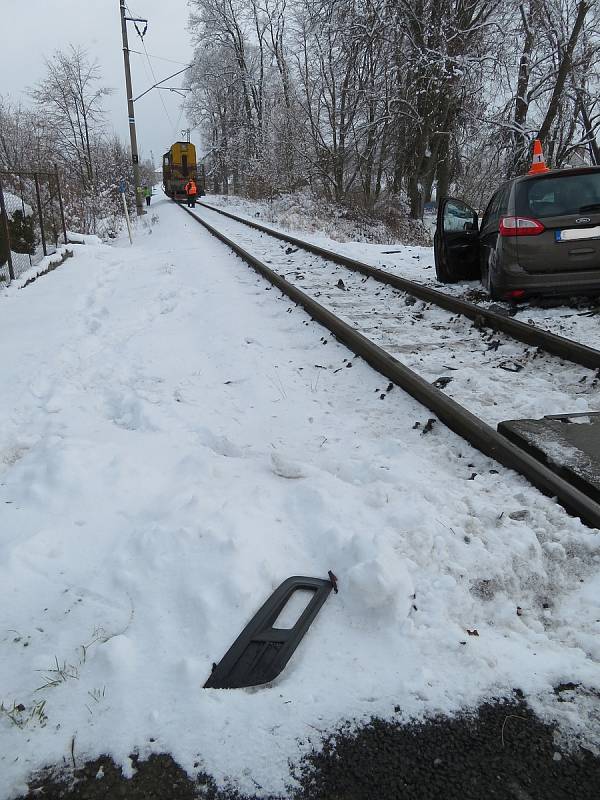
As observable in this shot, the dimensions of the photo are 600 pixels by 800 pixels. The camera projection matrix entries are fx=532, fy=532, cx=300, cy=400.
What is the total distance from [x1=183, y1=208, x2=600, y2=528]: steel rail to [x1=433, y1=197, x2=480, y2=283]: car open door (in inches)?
130

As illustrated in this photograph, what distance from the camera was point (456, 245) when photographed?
8133 millimetres

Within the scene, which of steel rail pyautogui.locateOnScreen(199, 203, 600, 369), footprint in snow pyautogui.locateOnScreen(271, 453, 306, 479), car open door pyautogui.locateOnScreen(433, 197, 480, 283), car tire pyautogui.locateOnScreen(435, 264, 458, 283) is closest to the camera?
footprint in snow pyautogui.locateOnScreen(271, 453, 306, 479)

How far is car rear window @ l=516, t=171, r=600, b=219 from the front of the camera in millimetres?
5906

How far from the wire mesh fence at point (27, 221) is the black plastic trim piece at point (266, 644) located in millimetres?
8789

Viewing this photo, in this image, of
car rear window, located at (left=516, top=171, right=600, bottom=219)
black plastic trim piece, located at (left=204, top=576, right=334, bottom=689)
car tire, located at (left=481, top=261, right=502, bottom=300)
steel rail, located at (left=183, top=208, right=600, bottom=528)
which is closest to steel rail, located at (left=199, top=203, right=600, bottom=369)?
car tire, located at (left=481, top=261, right=502, bottom=300)

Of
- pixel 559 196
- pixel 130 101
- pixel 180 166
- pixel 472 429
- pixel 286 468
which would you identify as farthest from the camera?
pixel 180 166

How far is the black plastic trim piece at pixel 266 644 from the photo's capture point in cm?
171

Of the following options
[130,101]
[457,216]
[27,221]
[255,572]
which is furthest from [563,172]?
[130,101]

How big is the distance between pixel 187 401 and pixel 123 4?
25876 mm

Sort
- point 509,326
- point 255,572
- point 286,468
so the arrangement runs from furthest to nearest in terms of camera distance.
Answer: point 509,326
point 286,468
point 255,572

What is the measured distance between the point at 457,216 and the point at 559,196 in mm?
2183

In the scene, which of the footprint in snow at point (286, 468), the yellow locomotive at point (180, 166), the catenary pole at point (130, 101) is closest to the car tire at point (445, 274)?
the footprint in snow at point (286, 468)

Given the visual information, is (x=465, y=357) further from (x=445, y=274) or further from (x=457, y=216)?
(x=457, y=216)

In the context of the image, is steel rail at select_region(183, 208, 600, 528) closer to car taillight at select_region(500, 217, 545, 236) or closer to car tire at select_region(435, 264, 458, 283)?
car taillight at select_region(500, 217, 545, 236)
